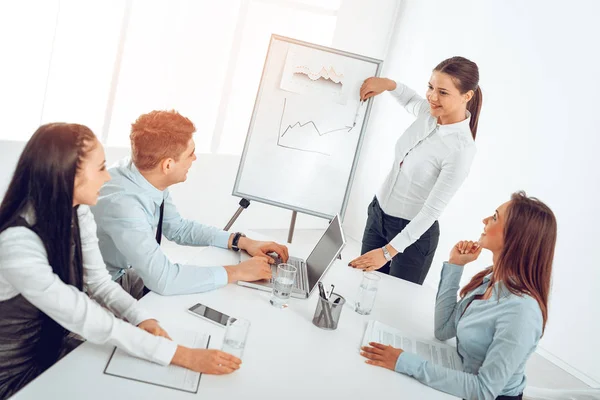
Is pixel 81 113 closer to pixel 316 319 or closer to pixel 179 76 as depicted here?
pixel 179 76

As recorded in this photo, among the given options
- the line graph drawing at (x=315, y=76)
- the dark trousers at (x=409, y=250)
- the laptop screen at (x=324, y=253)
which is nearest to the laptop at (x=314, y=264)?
the laptop screen at (x=324, y=253)

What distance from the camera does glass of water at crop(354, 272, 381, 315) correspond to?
196cm

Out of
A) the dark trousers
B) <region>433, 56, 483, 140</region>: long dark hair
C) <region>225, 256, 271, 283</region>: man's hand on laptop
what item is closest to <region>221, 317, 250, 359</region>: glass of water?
<region>225, 256, 271, 283</region>: man's hand on laptop

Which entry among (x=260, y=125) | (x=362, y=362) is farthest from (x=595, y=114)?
(x=362, y=362)

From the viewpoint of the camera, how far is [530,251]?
5.50 ft

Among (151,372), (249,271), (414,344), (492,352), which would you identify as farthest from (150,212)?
(492,352)

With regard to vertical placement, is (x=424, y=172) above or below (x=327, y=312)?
above

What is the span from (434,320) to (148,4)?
2.92 metres

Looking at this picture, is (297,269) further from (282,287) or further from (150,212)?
(150,212)

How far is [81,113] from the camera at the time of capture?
12.6ft

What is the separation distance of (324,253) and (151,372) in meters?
0.90

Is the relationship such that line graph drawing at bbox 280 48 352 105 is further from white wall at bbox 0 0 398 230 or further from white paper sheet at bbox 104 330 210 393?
white paper sheet at bbox 104 330 210 393

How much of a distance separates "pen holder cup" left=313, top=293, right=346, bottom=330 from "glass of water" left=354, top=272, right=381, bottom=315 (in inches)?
8.0

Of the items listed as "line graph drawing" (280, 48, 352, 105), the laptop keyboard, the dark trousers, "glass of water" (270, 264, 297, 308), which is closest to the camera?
"glass of water" (270, 264, 297, 308)
